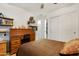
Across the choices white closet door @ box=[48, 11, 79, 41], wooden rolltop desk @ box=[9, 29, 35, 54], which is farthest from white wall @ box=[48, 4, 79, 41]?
wooden rolltop desk @ box=[9, 29, 35, 54]

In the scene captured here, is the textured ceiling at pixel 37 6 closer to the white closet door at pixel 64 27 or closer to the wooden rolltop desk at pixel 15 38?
the white closet door at pixel 64 27

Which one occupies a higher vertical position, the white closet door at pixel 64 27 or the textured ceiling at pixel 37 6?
the textured ceiling at pixel 37 6

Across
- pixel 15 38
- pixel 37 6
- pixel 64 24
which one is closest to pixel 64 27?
pixel 64 24

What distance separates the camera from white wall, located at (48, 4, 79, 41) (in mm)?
1599

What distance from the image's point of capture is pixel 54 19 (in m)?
1.72

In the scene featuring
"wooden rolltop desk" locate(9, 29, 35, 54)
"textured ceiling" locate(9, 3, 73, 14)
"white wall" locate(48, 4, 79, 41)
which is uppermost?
"textured ceiling" locate(9, 3, 73, 14)

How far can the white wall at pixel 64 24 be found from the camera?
160 cm

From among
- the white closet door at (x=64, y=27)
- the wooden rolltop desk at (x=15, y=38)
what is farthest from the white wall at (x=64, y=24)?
the wooden rolltop desk at (x=15, y=38)

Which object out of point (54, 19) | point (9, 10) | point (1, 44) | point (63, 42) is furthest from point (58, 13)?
point (1, 44)

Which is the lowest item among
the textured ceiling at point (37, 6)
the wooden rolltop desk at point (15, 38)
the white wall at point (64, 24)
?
the wooden rolltop desk at point (15, 38)

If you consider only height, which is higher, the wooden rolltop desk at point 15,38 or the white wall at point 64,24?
the white wall at point 64,24

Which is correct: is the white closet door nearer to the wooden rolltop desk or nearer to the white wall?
the white wall

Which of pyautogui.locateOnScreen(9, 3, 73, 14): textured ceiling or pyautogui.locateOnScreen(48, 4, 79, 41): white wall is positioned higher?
pyautogui.locateOnScreen(9, 3, 73, 14): textured ceiling

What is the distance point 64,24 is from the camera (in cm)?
166
